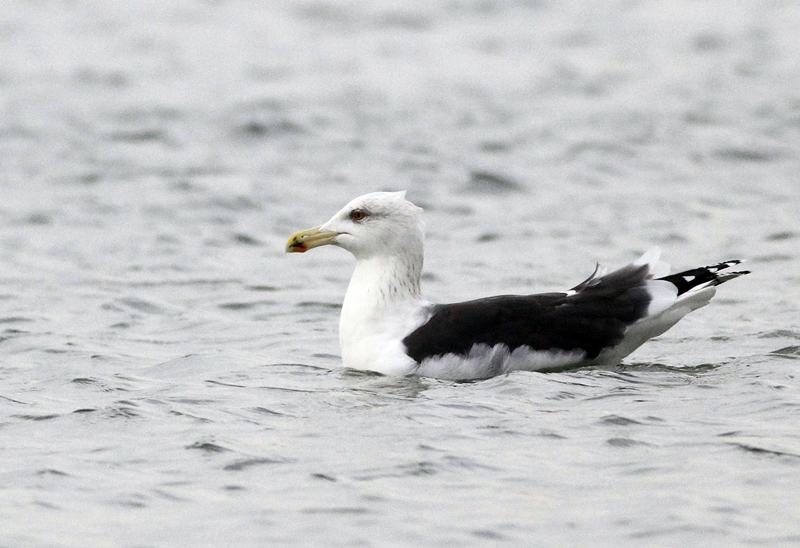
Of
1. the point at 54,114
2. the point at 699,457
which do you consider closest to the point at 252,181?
the point at 54,114

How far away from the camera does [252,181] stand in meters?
17.4

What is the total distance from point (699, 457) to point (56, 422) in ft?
12.5

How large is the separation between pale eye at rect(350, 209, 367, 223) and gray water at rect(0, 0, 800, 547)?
110 centimetres

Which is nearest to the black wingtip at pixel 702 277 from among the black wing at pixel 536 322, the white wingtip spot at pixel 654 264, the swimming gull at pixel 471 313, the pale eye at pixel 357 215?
the swimming gull at pixel 471 313

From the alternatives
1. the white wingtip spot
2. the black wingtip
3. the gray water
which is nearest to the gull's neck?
the gray water

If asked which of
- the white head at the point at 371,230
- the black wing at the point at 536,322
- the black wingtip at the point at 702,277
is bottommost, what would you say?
the black wing at the point at 536,322

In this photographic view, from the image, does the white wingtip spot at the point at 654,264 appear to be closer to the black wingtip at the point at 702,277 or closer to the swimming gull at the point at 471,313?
the swimming gull at the point at 471,313

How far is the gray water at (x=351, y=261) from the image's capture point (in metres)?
7.19

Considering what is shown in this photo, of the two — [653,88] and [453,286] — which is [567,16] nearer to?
[653,88]

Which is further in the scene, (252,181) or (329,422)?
(252,181)

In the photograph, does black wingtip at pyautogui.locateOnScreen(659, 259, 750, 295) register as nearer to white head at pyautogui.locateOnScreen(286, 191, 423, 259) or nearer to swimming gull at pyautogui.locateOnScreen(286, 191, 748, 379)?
swimming gull at pyautogui.locateOnScreen(286, 191, 748, 379)

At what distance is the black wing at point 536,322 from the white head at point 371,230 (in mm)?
561

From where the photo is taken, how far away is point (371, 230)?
989 cm

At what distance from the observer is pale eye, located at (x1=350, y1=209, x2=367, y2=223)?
32.5ft
